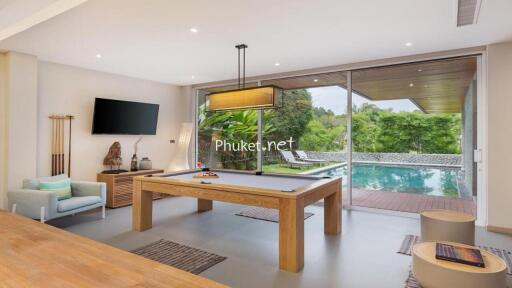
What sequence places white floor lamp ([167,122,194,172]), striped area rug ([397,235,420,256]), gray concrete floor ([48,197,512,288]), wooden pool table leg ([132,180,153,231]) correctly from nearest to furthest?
gray concrete floor ([48,197,512,288]) → striped area rug ([397,235,420,256]) → wooden pool table leg ([132,180,153,231]) → white floor lamp ([167,122,194,172])

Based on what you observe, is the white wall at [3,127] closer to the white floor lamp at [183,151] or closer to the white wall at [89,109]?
the white wall at [89,109]

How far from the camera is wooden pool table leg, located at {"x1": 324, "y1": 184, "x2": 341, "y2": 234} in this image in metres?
3.99

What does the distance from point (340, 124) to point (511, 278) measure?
345 cm

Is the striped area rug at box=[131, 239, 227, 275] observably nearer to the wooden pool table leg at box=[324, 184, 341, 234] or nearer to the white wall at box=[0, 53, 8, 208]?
the wooden pool table leg at box=[324, 184, 341, 234]

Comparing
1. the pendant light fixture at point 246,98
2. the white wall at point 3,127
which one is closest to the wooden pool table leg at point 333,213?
the pendant light fixture at point 246,98

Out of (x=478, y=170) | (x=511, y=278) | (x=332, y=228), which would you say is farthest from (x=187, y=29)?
(x=478, y=170)

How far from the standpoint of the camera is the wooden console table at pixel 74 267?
142 cm

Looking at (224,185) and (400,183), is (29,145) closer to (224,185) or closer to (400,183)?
(224,185)

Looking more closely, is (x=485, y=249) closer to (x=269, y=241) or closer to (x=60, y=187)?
(x=269, y=241)

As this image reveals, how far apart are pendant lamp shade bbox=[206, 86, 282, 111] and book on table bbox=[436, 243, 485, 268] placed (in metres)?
2.31

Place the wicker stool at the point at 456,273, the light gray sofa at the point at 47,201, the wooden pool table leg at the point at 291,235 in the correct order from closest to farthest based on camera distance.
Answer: the wicker stool at the point at 456,273 < the wooden pool table leg at the point at 291,235 < the light gray sofa at the point at 47,201

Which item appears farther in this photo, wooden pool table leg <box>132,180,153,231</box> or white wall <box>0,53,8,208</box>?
white wall <box>0,53,8,208</box>

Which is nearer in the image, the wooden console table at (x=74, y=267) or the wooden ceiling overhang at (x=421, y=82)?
the wooden console table at (x=74, y=267)

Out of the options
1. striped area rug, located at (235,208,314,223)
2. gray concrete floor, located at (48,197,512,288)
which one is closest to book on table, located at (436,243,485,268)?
gray concrete floor, located at (48,197,512,288)
